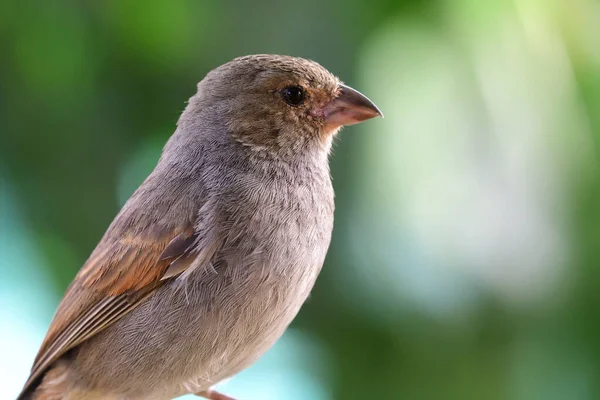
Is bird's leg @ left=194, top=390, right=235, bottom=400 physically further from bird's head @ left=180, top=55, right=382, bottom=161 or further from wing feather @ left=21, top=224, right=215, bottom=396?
bird's head @ left=180, top=55, right=382, bottom=161

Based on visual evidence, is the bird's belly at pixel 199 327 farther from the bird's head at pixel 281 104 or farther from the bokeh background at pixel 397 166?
the bokeh background at pixel 397 166

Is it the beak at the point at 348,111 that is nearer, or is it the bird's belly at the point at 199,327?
the bird's belly at the point at 199,327

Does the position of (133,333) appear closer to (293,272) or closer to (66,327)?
(66,327)

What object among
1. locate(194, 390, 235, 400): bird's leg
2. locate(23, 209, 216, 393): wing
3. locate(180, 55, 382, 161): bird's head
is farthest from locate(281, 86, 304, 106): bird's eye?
locate(194, 390, 235, 400): bird's leg

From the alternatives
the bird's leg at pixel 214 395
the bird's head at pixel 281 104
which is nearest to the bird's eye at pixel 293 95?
the bird's head at pixel 281 104

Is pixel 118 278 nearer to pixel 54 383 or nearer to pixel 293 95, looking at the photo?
pixel 54 383
